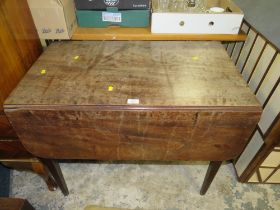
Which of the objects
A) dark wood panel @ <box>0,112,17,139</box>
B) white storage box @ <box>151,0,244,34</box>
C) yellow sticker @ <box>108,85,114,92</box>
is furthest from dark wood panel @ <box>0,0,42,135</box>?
white storage box @ <box>151,0,244,34</box>

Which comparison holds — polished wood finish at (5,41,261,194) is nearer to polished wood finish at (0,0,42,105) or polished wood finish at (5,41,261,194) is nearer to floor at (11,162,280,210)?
polished wood finish at (0,0,42,105)

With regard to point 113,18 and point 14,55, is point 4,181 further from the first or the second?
point 113,18

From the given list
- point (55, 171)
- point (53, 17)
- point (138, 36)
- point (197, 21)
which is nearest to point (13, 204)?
point (55, 171)

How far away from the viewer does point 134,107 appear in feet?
2.68

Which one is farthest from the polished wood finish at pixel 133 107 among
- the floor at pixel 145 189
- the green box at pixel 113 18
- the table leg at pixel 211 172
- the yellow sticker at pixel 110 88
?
the floor at pixel 145 189

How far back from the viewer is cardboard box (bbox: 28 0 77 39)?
40.4 inches

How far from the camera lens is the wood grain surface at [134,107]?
827 millimetres

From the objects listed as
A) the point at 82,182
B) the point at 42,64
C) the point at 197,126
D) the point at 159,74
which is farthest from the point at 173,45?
the point at 82,182

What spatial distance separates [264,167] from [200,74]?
0.75 metres

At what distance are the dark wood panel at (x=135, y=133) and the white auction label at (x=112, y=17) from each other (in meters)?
0.59

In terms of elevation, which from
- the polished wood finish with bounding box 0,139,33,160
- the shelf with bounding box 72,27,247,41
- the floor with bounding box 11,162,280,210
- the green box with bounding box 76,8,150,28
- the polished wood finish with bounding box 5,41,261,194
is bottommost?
the floor with bounding box 11,162,280,210

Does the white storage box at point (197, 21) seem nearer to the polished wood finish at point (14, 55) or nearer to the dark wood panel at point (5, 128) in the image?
the polished wood finish at point (14, 55)

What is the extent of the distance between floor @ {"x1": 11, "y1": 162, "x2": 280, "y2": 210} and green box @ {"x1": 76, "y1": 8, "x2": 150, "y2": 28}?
907mm

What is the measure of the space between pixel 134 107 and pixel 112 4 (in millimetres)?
608
